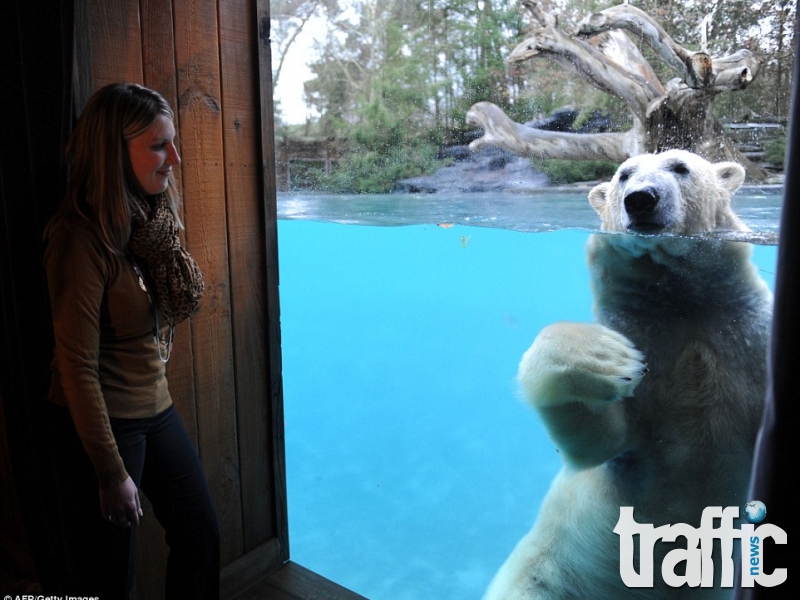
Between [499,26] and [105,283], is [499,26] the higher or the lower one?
the higher one

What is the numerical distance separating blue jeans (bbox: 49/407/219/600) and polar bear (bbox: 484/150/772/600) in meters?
0.89

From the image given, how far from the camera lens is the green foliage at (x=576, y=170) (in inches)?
61.0

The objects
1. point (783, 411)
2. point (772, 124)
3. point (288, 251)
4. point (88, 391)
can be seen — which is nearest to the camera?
point (783, 411)

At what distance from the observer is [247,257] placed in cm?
170

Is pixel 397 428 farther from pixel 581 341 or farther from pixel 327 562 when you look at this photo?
pixel 581 341

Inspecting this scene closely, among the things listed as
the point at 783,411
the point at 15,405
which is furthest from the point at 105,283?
the point at 783,411

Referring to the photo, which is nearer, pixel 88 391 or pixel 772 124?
pixel 88 391

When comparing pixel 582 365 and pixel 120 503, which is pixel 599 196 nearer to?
pixel 582 365

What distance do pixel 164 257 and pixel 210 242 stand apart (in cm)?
50

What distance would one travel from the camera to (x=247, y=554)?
180 cm

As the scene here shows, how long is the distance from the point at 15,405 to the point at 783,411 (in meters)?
1.50

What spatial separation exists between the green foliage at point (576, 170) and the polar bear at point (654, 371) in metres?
0.04

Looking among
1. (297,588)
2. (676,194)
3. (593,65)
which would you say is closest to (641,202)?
(676,194)

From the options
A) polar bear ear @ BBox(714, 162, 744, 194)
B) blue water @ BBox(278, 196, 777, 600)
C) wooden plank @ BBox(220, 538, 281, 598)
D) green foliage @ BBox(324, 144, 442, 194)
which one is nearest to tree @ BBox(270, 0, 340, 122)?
green foliage @ BBox(324, 144, 442, 194)
